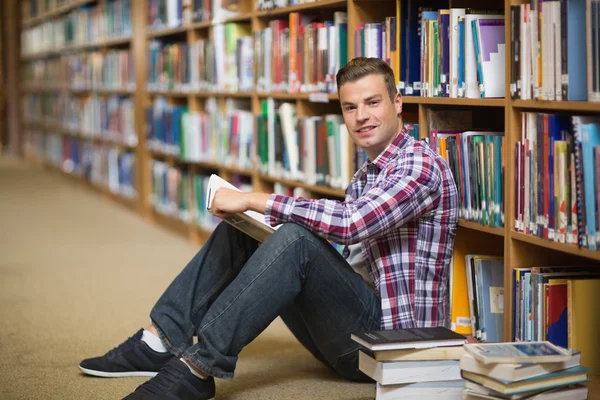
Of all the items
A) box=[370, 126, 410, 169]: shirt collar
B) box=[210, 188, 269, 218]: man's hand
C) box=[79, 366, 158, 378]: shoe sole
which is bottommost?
box=[79, 366, 158, 378]: shoe sole

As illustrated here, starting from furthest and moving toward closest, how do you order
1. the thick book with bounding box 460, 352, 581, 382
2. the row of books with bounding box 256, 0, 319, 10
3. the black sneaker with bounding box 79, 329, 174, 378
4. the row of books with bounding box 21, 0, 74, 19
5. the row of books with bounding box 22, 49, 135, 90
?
the row of books with bounding box 21, 0, 74, 19, the row of books with bounding box 22, 49, 135, 90, the row of books with bounding box 256, 0, 319, 10, the black sneaker with bounding box 79, 329, 174, 378, the thick book with bounding box 460, 352, 581, 382

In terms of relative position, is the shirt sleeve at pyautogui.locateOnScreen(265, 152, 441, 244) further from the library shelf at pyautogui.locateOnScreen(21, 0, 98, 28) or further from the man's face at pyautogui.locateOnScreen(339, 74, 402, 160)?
the library shelf at pyautogui.locateOnScreen(21, 0, 98, 28)

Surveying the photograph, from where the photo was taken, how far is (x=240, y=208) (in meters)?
2.10

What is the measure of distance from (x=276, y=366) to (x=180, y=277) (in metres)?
0.54

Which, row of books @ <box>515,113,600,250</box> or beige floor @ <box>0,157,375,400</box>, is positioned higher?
row of books @ <box>515,113,600,250</box>

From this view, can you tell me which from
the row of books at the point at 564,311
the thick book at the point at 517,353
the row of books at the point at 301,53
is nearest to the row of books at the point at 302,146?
the row of books at the point at 301,53

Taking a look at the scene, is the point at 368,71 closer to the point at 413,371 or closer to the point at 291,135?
the point at 413,371

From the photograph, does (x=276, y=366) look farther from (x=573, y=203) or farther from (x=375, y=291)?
(x=573, y=203)

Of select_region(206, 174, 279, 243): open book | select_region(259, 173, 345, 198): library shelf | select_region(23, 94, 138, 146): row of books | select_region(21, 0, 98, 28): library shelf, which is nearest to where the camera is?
select_region(206, 174, 279, 243): open book

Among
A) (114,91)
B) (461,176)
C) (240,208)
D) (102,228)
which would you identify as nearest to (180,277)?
(240,208)

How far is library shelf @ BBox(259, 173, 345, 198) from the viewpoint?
3.23 metres

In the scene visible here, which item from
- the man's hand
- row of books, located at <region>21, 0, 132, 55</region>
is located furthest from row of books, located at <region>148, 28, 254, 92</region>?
the man's hand

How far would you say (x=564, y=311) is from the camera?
2057 mm

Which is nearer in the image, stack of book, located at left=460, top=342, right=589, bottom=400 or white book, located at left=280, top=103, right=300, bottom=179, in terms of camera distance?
stack of book, located at left=460, top=342, right=589, bottom=400
